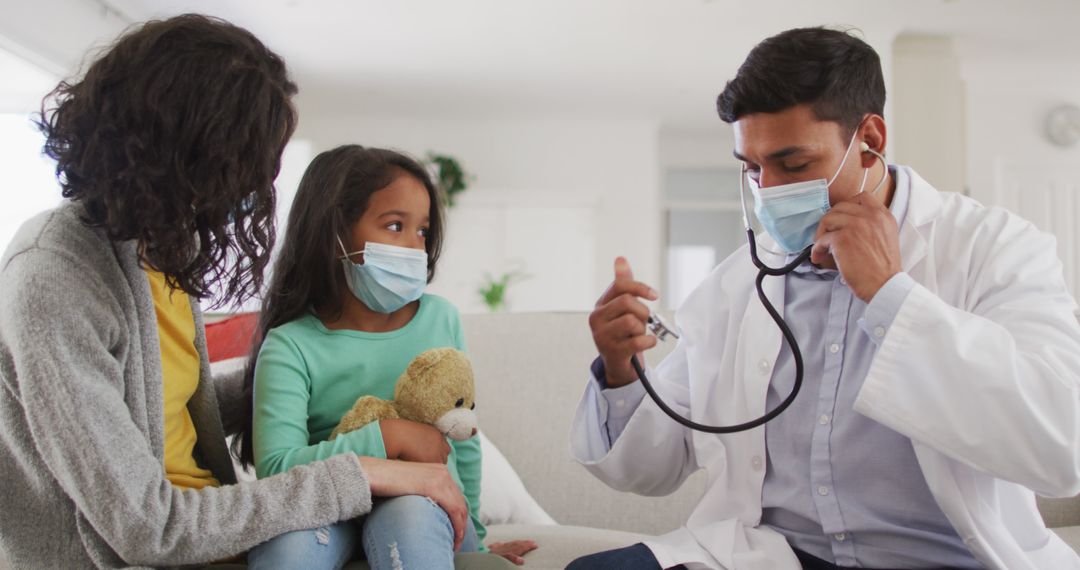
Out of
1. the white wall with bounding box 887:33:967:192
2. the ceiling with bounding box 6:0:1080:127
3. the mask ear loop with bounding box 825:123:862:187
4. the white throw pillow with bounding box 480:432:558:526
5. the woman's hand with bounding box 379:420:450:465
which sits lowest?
the white throw pillow with bounding box 480:432:558:526

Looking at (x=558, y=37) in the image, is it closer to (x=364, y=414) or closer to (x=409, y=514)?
(x=364, y=414)

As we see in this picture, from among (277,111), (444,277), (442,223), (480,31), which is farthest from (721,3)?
(277,111)

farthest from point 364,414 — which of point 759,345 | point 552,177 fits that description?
point 552,177

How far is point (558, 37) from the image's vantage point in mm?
6863

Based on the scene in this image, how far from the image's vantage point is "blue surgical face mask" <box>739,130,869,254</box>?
129 cm

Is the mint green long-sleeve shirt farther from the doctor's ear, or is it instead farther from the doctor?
the doctor's ear

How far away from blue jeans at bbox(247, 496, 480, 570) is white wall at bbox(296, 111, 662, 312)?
8.25 metres

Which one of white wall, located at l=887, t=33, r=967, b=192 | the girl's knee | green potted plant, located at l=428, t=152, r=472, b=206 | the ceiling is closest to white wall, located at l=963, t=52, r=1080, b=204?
the ceiling

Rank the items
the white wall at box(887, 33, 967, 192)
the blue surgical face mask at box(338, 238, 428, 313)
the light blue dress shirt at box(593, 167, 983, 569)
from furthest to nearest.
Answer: the white wall at box(887, 33, 967, 192), the blue surgical face mask at box(338, 238, 428, 313), the light blue dress shirt at box(593, 167, 983, 569)

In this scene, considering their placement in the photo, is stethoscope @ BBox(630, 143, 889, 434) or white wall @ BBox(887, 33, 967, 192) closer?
stethoscope @ BBox(630, 143, 889, 434)

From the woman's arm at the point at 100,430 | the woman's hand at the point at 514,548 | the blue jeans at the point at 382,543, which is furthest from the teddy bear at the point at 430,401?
the woman's hand at the point at 514,548

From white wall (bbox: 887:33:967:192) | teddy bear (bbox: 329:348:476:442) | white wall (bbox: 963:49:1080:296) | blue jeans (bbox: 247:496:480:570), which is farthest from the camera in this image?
white wall (bbox: 963:49:1080:296)

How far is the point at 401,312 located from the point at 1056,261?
1.03 m

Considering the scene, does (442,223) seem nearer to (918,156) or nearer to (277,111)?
(277,111)
